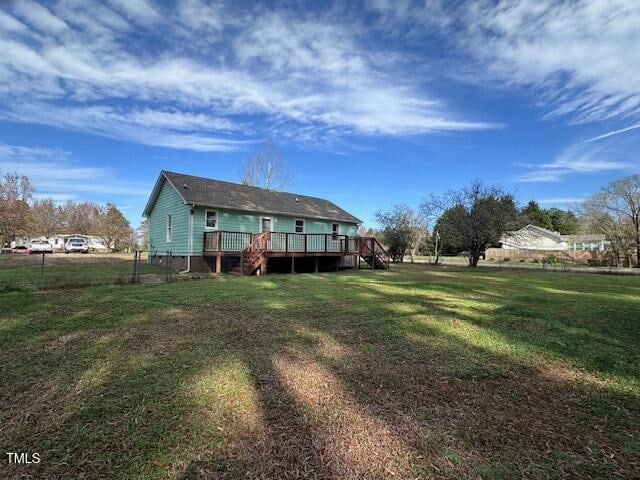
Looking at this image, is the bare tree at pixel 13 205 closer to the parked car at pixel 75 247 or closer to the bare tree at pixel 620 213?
the parked car at pixel 75 247

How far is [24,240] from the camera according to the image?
44.1 metres

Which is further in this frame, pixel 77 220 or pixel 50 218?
pixel 77 220

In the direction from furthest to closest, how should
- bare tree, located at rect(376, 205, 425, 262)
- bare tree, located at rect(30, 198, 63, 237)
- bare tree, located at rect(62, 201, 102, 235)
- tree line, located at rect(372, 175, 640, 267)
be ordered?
bare tree, located at rect(62, 201, 102, 235)
bare tree, located at rect(30, 198, 63, 237)
bare tree, located at rect(376, 205, 425, 262)
tree line, located at rect(372, 175, 640, 267)

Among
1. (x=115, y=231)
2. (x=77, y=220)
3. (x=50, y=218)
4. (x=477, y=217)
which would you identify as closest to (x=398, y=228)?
(x=477, y=217)

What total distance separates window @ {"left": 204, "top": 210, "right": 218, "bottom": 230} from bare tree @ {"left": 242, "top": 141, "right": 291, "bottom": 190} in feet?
56.5

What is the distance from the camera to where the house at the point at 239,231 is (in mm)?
15203

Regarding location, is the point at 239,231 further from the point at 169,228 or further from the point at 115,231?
the point at 115,231

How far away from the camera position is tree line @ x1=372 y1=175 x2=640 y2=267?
2208 cm

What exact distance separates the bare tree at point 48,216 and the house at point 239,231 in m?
35.9

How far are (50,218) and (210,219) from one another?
46.7 m

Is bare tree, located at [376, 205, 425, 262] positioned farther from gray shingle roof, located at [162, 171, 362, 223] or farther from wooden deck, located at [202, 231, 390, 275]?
wooden deck, located at [202, 231, 390, 275]

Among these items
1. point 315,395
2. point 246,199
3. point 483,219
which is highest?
point 246,199

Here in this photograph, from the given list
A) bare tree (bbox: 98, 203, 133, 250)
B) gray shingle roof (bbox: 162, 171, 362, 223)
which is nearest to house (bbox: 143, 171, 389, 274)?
gray shingle roof (bbox: 162, 171, 362, 223)

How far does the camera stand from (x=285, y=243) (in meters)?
17.1
